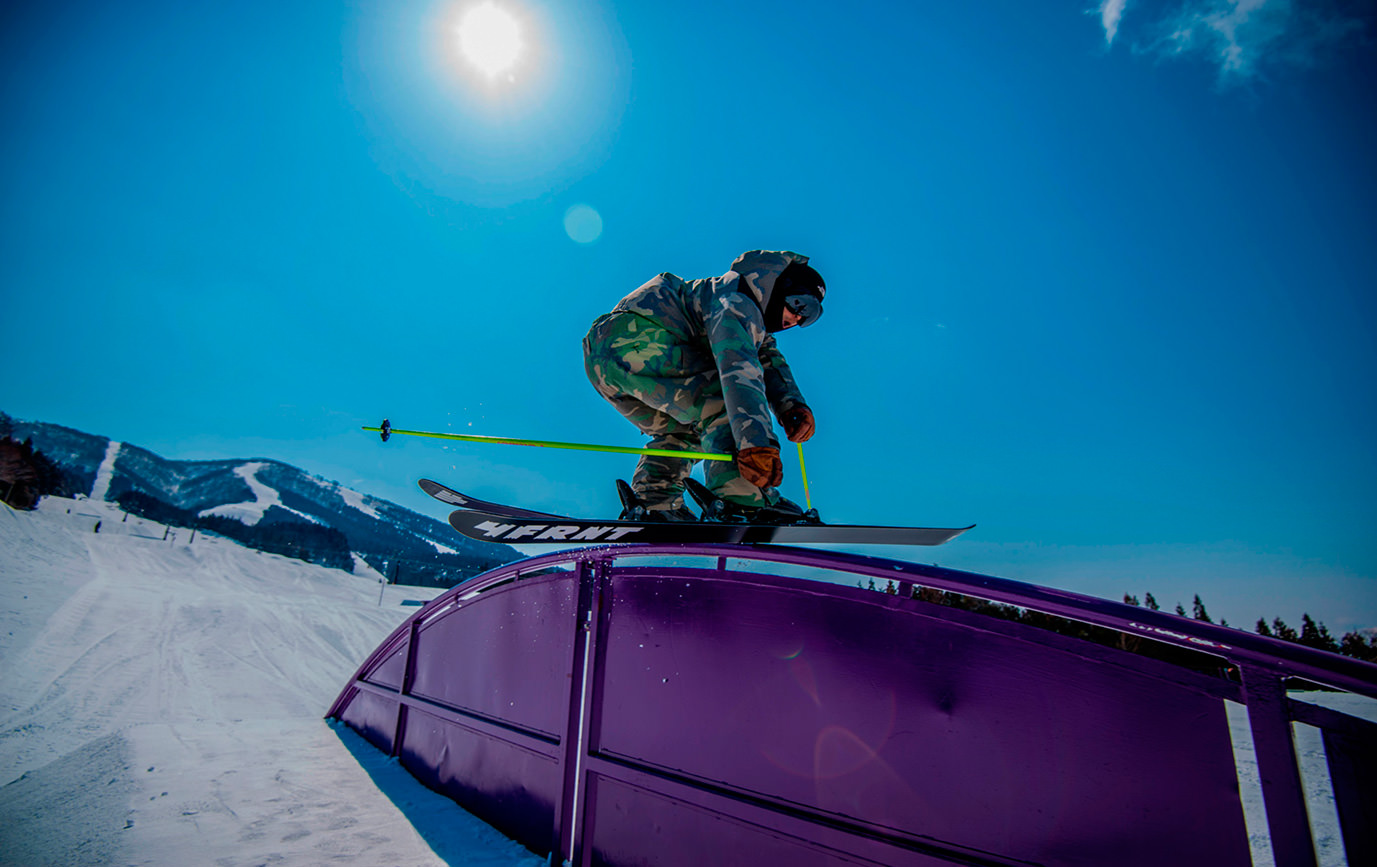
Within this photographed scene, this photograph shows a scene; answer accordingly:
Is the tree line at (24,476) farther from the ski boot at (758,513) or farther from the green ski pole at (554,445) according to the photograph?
the ski boot at (758,513)

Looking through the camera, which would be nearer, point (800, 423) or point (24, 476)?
point (800, 423)

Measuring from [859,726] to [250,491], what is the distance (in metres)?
198

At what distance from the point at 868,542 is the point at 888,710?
166cm

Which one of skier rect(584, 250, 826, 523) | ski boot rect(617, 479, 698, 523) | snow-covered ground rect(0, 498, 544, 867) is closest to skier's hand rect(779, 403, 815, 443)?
skier rect(584, 250, 826, 523)

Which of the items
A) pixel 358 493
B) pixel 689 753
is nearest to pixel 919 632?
pixel 689 753

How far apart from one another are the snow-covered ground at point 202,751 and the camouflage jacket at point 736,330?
73.2 inches

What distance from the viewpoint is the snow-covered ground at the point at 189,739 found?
2244 millimetres

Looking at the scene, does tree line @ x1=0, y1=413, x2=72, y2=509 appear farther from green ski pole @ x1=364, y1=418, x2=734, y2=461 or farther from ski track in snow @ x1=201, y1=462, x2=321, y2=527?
green ski pole @ x1=364, y1=418, x2=734, y2=461

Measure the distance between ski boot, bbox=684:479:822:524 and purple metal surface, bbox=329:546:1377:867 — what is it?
777mm

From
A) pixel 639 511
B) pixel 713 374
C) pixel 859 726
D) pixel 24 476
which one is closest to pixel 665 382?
pixel 713 374

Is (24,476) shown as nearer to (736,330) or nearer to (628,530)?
(628,530)

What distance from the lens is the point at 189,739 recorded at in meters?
3.68

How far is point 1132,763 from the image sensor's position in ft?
4.04

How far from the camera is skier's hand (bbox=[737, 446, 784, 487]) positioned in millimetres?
2420
